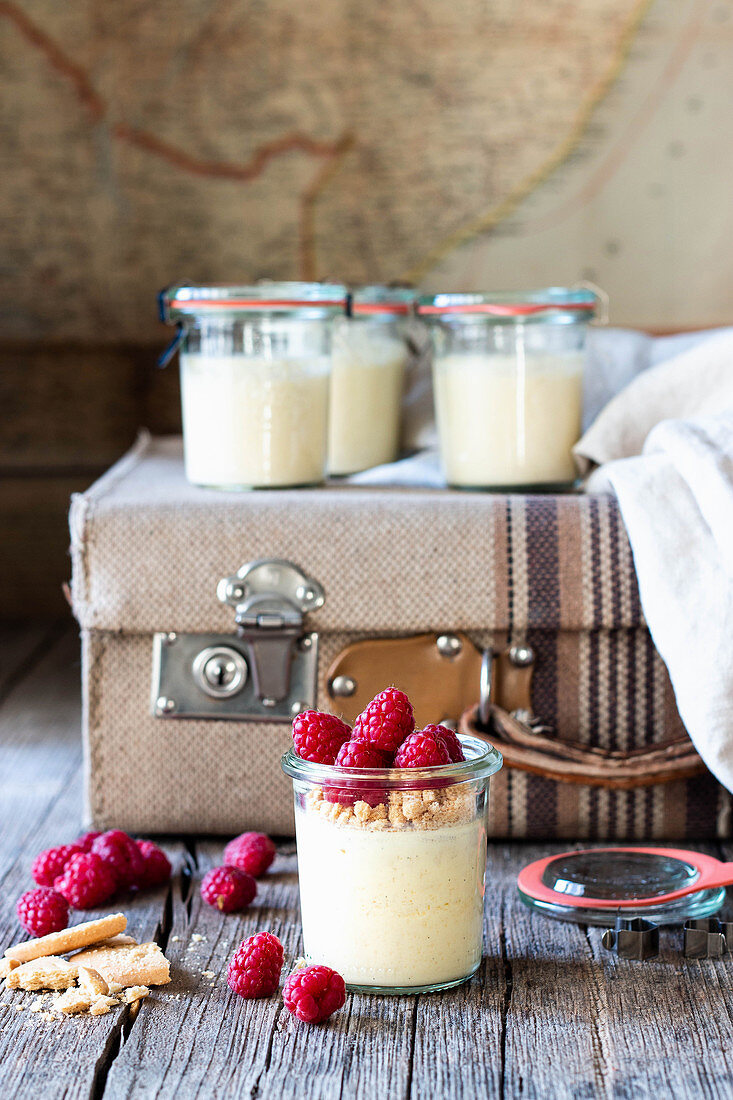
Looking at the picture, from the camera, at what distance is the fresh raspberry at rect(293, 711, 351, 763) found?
875mm

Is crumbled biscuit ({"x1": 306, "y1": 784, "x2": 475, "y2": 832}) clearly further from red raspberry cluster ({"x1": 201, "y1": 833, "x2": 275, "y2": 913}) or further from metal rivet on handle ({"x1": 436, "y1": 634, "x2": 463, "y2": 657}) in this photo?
metal rivet on handle ({"x1": 436, "y1": 634, "x2": 463, "y2": 657})

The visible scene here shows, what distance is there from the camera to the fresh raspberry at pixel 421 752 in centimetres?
84

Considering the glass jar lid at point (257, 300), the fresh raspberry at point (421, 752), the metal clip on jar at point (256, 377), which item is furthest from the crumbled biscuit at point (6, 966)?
the glass jar lid at point (257, 300)

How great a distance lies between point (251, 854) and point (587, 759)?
1.07ft

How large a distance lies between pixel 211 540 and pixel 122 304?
128 cm

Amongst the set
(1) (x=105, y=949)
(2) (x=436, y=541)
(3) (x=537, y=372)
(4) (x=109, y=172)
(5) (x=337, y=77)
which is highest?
(5) (x=337, y=77)

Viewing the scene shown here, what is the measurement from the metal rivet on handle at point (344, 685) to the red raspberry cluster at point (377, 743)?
289 millimetres

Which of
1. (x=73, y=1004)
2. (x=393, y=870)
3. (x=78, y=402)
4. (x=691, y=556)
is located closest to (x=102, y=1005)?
(x=73, y=1004)

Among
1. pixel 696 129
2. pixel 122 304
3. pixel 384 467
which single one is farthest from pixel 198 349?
pixel 696 129

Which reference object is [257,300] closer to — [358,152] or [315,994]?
[315,994]

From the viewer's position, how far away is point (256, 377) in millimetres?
1287

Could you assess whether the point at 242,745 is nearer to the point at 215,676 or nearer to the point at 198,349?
the point at 215,676

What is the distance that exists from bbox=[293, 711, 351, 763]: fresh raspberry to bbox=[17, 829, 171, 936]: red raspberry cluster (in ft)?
0.87

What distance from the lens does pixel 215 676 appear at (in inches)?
46.3
